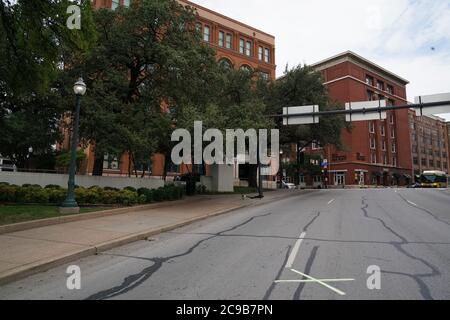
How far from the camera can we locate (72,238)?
8.85 m

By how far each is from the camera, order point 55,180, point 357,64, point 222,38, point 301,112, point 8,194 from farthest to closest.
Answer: point 357,64
point 222,38
point 301,112
point 55,180
point 8,194

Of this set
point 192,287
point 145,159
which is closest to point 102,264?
point 192,287

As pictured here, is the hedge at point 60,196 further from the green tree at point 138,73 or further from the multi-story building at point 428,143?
the multi-story building at point 428,143

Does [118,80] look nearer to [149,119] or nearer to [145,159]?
[149,119]

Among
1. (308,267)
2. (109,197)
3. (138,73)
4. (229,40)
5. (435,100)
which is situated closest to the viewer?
(308,267)

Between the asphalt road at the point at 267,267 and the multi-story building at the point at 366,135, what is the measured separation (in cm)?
5887

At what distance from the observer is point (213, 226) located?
11.8 m

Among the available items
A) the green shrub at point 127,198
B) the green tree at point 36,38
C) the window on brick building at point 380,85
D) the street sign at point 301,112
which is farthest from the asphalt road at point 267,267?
the window on brick building at point 380,85

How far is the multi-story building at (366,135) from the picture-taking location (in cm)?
6975

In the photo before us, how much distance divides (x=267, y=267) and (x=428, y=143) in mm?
110246

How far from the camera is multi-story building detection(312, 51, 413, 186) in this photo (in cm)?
6975

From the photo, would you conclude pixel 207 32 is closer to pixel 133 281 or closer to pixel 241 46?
pixel 241 46

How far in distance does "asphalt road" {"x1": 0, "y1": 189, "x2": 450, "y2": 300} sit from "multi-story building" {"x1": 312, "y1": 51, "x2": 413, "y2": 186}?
5887 centimetres

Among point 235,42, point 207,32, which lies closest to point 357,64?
point 235,42
